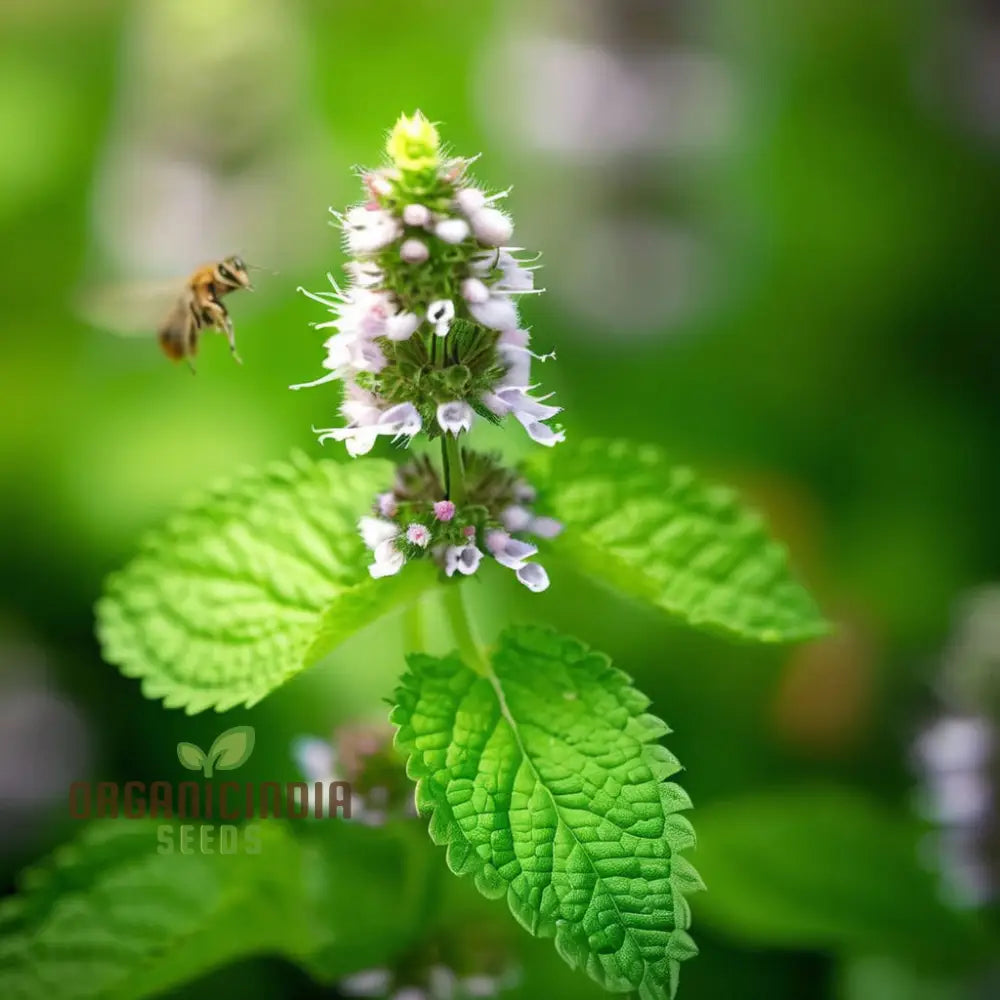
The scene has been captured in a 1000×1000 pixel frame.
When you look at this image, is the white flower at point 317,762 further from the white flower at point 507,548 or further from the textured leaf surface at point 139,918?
the white flower at point 507,548

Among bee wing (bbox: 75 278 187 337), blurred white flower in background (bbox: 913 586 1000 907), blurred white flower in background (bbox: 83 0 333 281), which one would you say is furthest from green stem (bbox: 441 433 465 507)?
blurred white flower in background (bbox: 83 0 333 281)

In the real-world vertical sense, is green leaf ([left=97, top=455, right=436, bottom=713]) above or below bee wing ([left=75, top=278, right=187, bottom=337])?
below

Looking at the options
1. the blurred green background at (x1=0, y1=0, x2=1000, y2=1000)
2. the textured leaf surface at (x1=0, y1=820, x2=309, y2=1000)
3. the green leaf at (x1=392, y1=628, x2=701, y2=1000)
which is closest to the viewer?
the green leaf at (x1=392, y1=628, x2=701, y2=1000)

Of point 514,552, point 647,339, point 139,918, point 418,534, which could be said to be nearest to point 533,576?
point 514,552

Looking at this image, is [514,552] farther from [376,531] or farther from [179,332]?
[179,332]

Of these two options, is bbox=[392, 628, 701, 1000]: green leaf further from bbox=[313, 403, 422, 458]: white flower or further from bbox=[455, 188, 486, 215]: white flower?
bbox=[455, 188, 486, 215]: white flower

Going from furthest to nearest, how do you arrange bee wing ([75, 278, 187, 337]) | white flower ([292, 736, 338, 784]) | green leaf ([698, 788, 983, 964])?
green leaf ([698, 788, 983, 964])
bee wing ([75, 278, 187, 337])
white flower ([292, 736, 338, 784])

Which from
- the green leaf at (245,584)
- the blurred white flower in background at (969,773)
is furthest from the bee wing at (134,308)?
the blurred white flower in background at (969,773)
